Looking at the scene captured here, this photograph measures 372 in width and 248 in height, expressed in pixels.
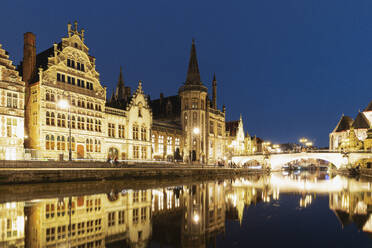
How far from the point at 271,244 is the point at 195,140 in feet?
201

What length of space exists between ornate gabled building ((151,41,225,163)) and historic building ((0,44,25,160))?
92.1ft

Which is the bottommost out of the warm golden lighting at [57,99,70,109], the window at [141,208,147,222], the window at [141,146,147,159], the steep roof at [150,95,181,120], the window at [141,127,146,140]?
the window at [141,208,147,222]

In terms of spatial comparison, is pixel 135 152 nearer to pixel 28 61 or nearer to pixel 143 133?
pixel 143 133

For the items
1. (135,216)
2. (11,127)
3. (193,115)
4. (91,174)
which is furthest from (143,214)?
(193,115)

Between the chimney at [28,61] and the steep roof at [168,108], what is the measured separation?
37056 millimetres

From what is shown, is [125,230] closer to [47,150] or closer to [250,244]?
[250,244]

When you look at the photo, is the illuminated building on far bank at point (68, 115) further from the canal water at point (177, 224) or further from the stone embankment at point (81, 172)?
the canal water at point (177, 224)

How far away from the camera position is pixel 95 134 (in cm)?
4734

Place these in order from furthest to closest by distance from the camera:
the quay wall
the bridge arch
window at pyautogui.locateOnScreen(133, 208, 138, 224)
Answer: the bridge arch, the quay wall, window at pyautogui.locateOnScreen(133, 208, 138, 224)

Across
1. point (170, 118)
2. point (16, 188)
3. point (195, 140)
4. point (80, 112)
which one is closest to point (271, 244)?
point (16, 188)

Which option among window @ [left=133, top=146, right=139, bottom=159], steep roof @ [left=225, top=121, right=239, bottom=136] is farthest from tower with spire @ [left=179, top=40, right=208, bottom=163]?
steep roof @ [left=225, top=121, right=239, bottom=136]

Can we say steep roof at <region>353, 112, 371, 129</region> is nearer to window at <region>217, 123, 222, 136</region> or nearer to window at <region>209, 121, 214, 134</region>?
window at <region>217, 123, 222, 136</region>

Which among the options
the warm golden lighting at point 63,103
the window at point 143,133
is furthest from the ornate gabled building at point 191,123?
the warm golden lighting at point 63,103

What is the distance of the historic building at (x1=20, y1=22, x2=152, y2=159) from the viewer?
1601 inches
